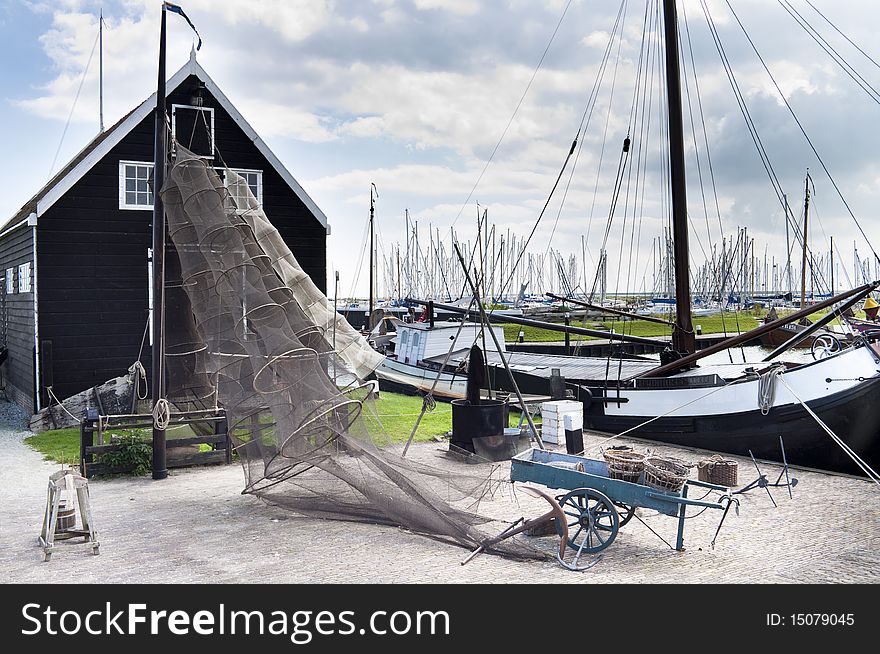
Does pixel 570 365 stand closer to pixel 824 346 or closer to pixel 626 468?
pixel 824 346

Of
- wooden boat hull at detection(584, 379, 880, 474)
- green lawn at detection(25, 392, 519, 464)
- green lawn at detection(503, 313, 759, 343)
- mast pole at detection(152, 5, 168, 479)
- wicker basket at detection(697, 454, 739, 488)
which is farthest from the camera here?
green lawn at detection(503, 313, 759, 343)

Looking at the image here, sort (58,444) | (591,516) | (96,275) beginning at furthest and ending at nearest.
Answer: (96,275) → (58,444) → (591,516)

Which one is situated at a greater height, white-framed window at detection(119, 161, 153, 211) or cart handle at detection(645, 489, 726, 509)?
white-framed window at detection(119, 161, 153, 211)

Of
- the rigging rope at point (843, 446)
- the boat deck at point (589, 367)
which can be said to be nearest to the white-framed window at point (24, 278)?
the boat deck at point (589, 367)

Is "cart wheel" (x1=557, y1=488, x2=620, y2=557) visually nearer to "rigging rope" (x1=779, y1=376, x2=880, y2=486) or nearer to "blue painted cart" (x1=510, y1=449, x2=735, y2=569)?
"blue painted cart" (x1=510, y1=449, x2=735, y2=569)

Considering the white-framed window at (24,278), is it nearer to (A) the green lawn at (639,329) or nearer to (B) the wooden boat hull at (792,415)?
(B) the wooden boat hull at (792,415)

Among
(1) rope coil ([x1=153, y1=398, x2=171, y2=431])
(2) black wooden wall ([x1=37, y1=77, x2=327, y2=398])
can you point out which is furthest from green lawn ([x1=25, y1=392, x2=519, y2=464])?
(1) rope coil ([x1=153, y1=398, x2=171, y2=431])

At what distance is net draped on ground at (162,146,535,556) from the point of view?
9.23m

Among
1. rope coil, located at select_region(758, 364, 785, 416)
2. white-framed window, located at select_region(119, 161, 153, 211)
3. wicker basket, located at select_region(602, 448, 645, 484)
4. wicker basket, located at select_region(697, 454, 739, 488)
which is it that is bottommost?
wicker basket, located at select_region(697, 454, 739, 488)

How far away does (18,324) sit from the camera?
65.9 ft

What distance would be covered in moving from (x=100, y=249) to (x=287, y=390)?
416 inches

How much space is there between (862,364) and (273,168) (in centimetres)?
1467

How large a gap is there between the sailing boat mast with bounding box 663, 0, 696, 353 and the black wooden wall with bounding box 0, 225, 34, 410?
1499 centimetres

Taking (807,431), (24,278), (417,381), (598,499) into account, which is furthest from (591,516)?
(417,381)
